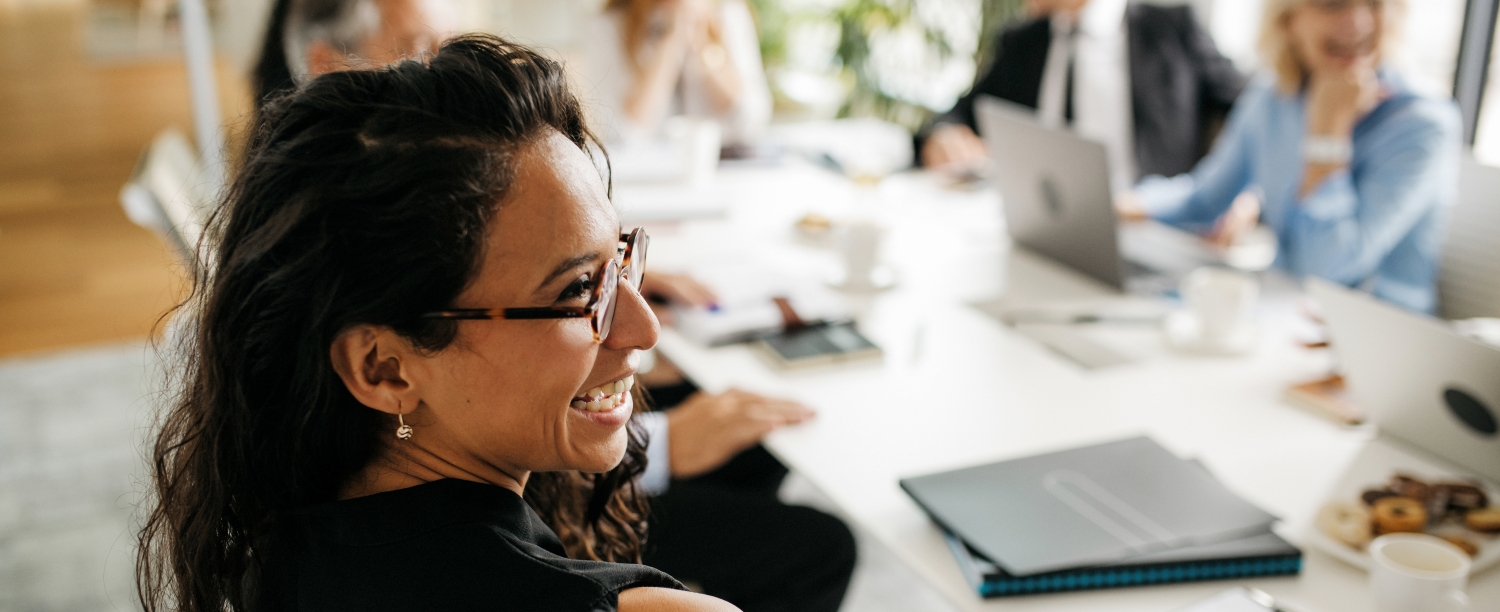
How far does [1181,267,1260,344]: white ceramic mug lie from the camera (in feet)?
5.57

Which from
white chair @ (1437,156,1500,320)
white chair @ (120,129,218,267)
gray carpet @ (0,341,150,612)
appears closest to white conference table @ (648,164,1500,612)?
white chair @ (1437,156,1500,320)

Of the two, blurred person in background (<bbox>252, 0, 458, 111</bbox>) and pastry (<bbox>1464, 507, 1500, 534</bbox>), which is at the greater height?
blurred person in background (<bbox>252, 0, 458, 111</bbox>)

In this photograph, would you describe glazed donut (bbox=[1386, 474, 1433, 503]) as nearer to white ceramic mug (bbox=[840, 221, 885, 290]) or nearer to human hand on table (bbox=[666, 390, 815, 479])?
human hand on table (bbox=[666, 390, 815, 479])

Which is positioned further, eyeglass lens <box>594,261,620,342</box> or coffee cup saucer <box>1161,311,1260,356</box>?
coffee cup saucer <box>1161,311,1260,356</box>

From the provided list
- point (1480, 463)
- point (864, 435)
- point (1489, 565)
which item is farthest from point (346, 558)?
point (1480, 463)

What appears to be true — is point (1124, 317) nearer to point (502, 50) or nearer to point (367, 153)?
point (502, 50)

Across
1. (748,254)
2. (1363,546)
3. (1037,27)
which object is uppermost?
(1037,27)

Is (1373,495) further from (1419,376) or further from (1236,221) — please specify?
(1236,221)

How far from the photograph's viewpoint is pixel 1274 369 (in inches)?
64.6

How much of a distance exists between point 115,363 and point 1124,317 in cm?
303

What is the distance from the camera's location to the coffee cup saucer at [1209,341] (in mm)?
1695

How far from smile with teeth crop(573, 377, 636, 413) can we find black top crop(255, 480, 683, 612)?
0.31 feet

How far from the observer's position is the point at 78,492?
2.73 metres

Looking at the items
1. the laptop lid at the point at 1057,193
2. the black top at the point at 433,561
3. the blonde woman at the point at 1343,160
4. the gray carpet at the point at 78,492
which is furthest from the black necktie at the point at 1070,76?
the black top at the point at 433,561
